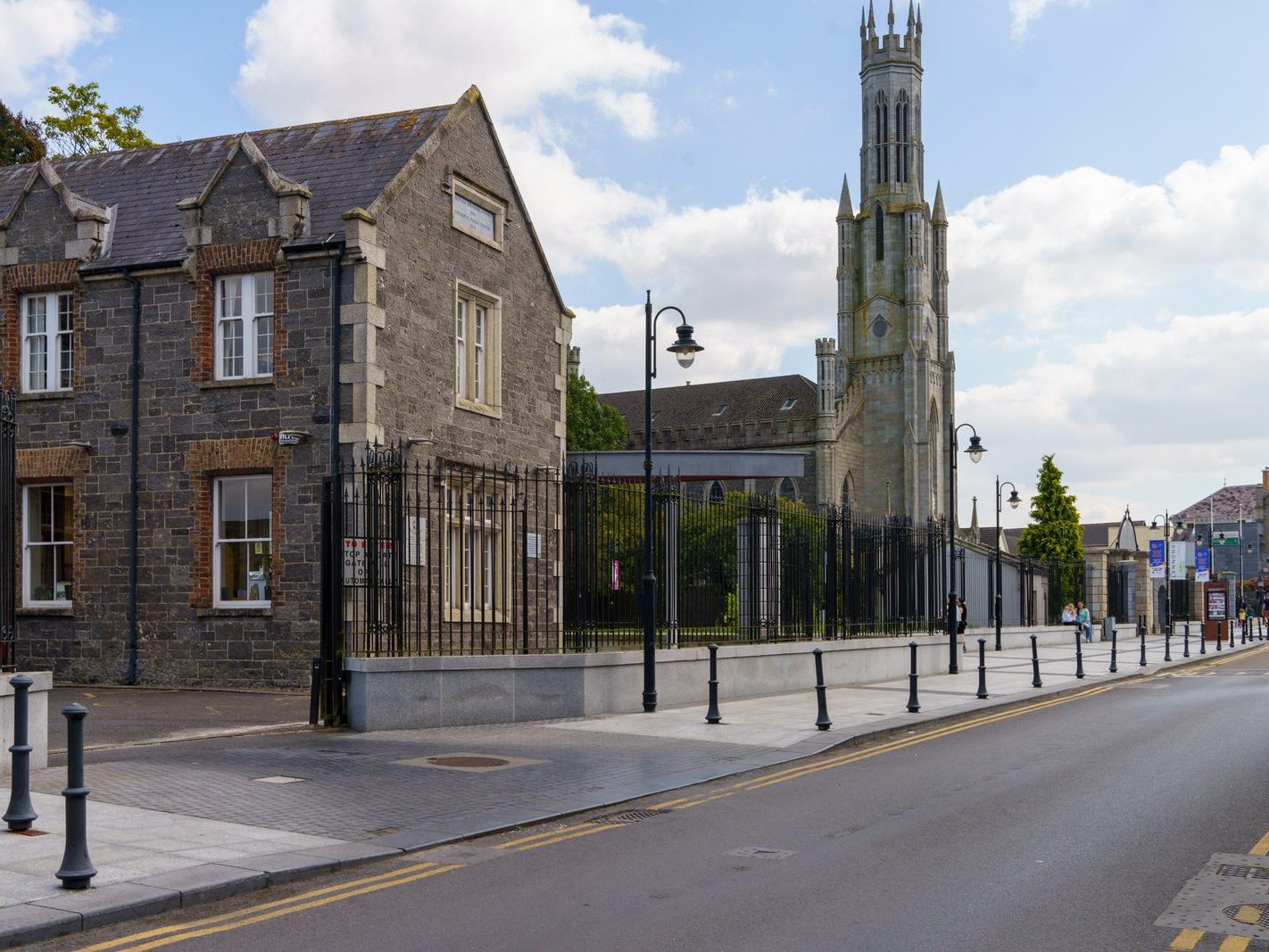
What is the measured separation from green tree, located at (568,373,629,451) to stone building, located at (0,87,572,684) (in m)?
44.7

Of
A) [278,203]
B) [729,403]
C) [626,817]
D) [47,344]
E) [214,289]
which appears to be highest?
[729,403]

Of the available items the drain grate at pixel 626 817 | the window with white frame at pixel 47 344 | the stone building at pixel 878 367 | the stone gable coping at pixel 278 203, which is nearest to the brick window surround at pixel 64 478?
the window with white frame at pixel 47 344

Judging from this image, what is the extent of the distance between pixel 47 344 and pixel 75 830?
18320 millimetres

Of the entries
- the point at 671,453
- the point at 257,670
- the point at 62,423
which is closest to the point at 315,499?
the point at 257,670

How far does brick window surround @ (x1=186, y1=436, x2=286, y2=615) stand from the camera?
21.5 m

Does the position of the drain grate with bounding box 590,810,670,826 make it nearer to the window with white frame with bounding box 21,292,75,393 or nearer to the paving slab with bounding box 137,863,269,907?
the paving slab with bounding box 137,863,269,907

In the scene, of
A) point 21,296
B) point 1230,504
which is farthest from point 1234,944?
point 1230,504

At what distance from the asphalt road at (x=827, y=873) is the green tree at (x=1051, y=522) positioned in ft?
259

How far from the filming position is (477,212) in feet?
82.1

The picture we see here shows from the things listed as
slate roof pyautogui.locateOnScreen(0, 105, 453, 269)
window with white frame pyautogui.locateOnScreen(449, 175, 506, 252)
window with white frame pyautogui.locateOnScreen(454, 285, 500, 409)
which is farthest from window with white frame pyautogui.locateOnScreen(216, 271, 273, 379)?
window with white frame pyautogui.locateOnScreen(449, 175, 506, 252)

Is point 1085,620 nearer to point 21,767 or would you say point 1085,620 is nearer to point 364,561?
point 364,561

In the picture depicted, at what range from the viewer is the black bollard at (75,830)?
7.48 m

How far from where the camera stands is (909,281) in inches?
3848

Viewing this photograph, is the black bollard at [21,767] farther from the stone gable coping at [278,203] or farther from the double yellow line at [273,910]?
the stone gable coping at [278,203]
